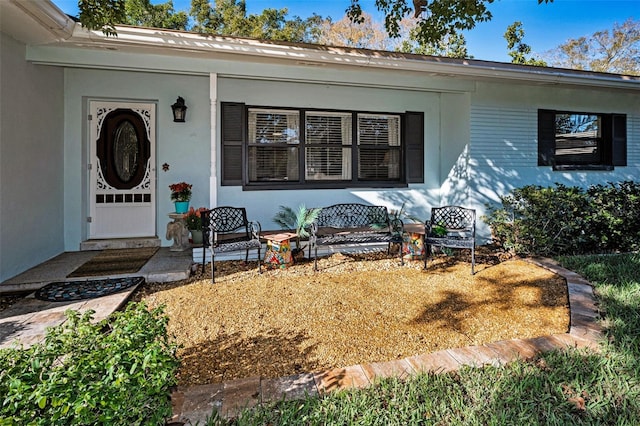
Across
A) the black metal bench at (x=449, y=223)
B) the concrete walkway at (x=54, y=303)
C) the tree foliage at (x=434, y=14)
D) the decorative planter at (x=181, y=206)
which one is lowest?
the concrete walkway at (x=54, y=303)

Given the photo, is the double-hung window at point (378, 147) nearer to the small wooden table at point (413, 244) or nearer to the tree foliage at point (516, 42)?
the small wooden table at point (413, 244)

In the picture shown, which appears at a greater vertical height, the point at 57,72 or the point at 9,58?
the point at 57,72

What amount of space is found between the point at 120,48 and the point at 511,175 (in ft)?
20.5

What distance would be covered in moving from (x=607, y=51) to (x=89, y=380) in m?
25.3

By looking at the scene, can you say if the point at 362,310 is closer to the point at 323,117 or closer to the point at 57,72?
the point at 323,117

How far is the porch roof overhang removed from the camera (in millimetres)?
3891

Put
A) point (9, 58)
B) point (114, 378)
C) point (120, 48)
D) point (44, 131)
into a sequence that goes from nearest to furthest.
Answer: point (114, 378)
point (9, 58)
point (120, 48)
point (44, 131)

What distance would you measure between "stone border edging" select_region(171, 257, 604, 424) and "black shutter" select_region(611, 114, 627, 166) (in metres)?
5.64

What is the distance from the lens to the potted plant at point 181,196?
5.36 m

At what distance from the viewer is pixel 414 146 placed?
21.2 ft

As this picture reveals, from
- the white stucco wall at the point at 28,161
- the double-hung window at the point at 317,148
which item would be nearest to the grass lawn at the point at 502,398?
the white stucco wall at the point at 28,161

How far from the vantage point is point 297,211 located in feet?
19.5

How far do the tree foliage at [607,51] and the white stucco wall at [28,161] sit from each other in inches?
918

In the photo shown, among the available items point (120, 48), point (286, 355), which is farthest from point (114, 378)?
point (120, 48)
